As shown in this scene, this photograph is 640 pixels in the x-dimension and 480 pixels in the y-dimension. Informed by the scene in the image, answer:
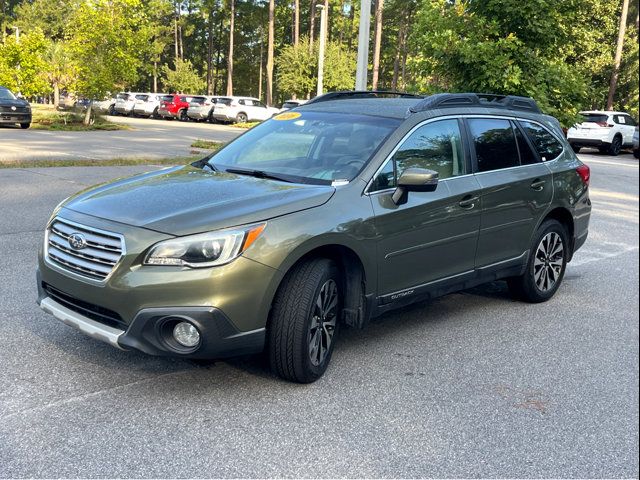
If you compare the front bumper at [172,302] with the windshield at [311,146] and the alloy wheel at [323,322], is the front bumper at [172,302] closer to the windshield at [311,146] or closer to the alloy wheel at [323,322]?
the alloy wheel at [323,322]

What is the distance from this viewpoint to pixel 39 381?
381 centimetres

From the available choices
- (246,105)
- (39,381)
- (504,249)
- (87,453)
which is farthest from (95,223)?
(246,105)

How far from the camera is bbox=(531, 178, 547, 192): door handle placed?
556 cm

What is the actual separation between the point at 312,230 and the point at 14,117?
24.4 m

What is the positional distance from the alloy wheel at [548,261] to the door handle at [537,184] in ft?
1.53

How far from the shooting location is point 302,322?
12.2 ft

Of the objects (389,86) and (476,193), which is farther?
(389,86)

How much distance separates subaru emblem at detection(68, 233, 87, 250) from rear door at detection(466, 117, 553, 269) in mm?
2928

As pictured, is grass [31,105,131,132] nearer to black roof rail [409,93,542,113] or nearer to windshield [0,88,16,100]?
windshield [0,88,16,100]

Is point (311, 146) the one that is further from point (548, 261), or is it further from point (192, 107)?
point (192, 107)

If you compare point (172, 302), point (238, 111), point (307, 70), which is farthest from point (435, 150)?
point (307, 70)

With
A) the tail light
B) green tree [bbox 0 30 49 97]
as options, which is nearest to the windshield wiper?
the tail light

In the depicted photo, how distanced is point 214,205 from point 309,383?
4.02 ft

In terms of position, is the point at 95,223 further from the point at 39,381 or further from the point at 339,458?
the point at 339,458
